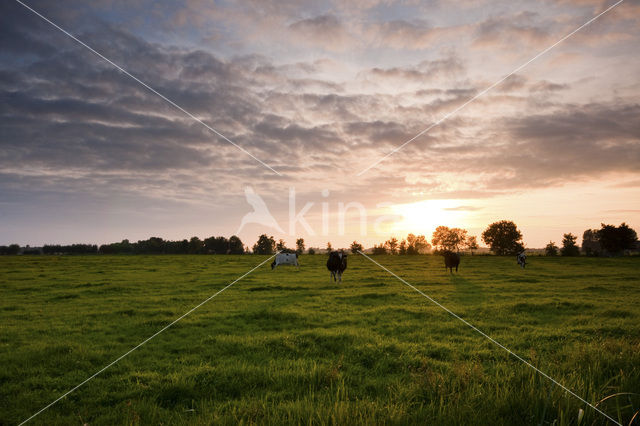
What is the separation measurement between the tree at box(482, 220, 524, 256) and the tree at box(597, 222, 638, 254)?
3252cm

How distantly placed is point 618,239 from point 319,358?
130 metres

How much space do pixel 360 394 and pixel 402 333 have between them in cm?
544

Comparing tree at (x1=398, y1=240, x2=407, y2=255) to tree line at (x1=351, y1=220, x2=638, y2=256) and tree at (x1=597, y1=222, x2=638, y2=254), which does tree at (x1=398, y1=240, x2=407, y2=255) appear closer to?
tree line at (x1=351, y1=220, x2=638, y2=256)

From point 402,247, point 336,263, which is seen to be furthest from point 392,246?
point 336,263

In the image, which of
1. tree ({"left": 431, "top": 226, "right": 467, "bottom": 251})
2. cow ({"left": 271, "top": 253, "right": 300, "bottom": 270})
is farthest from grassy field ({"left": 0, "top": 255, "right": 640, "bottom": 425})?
tree ({"left": 431, "top": 226, "right": 467, "bottom": 251})

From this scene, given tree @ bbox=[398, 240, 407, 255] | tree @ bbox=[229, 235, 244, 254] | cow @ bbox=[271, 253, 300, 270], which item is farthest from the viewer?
tree @ bbox=[398, 240, 407, 255]

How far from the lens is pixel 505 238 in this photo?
320 feet

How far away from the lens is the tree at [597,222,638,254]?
344 ft

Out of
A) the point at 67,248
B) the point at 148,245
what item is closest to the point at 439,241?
the point at 148,245

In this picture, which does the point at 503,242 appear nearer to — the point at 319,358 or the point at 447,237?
the point at 447,237

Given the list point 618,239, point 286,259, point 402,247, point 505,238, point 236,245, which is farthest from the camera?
point 402,247

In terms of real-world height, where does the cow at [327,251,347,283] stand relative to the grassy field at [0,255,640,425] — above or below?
above

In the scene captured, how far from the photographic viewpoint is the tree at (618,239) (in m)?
105

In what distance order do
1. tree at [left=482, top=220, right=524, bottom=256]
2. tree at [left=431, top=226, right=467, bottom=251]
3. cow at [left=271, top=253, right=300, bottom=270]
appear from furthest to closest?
tree at [left=431, top=226, right=467, bottom=251] < tree at [left=482, top=220, right=524, bottom=256] < cow at [left=271, top=253, right=300, bottom=270]
